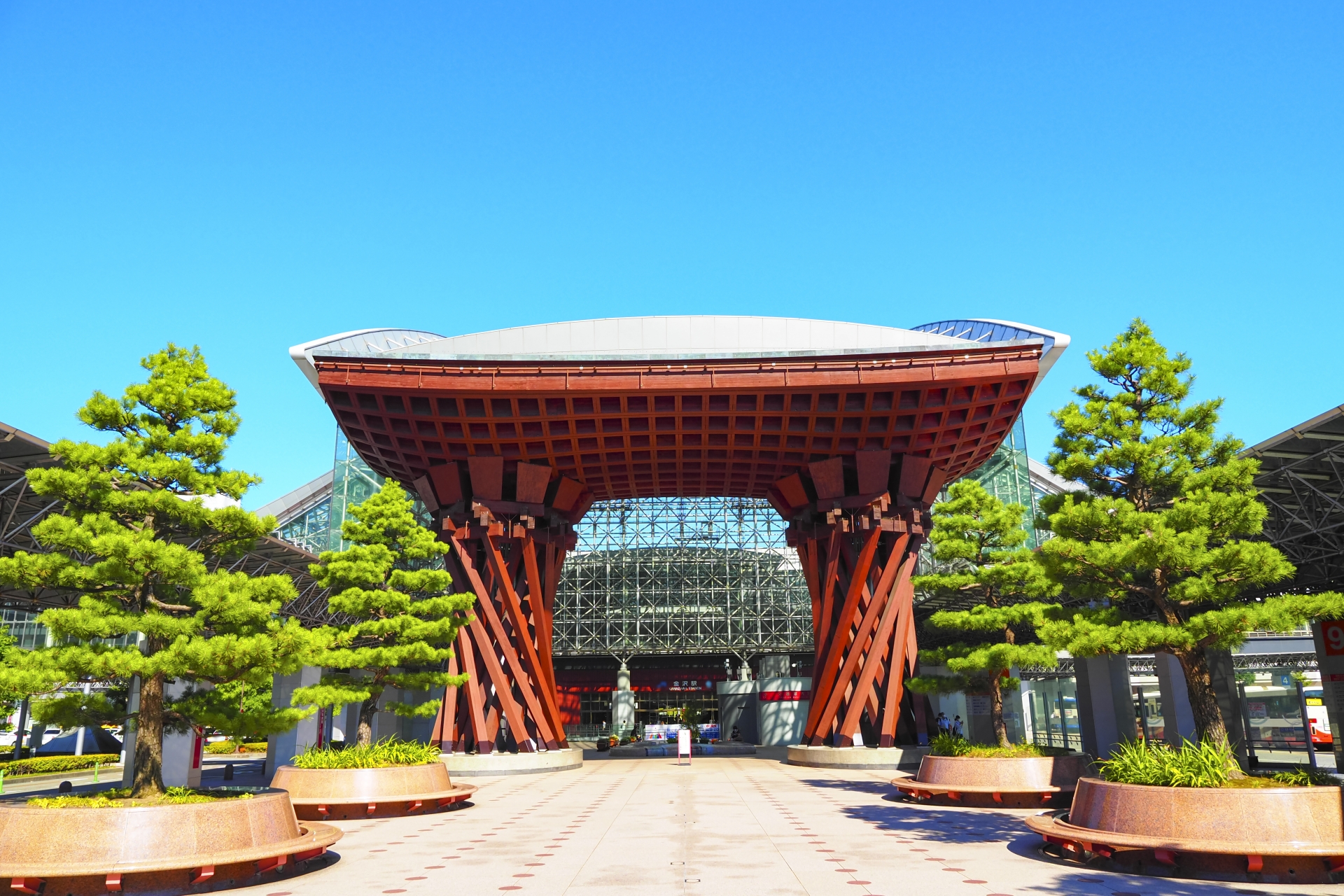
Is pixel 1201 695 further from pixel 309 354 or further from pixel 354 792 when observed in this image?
pixel 309 354

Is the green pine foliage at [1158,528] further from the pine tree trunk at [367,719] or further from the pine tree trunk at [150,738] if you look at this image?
the pine tree trunk at [367,719]

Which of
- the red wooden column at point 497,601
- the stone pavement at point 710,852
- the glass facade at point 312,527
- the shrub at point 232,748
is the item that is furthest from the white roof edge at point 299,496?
the stone pavement at point 710,852

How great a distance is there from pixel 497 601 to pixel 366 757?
39.1 ft

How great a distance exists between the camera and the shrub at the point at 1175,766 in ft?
35.4

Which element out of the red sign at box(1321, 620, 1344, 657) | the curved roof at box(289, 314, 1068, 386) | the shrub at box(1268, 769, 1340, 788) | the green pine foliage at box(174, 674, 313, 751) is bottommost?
the shrub at box(1268, 769, 1340, 788)

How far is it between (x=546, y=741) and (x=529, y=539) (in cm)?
677

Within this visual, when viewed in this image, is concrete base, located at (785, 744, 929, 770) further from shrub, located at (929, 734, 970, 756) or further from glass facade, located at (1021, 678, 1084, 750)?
shrub, located at (929, 734, 970, 756)

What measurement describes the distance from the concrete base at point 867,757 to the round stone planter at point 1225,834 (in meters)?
16.5

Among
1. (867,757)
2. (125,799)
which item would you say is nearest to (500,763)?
(867,757)

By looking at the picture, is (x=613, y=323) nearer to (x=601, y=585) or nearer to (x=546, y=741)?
(x=546, y=741)

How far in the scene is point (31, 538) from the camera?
25.8 m

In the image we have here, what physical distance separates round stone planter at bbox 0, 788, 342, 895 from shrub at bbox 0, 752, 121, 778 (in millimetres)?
26140

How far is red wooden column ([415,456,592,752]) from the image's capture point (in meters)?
27.9

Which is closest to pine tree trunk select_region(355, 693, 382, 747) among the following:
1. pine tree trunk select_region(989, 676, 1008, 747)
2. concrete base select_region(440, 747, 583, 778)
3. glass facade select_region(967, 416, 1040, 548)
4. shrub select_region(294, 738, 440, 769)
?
shrub select_region(294, 738, 440, 769)
